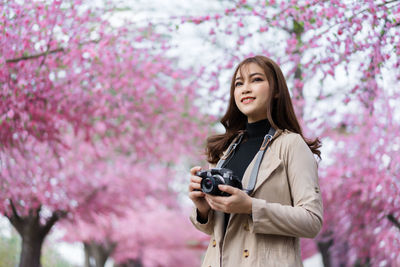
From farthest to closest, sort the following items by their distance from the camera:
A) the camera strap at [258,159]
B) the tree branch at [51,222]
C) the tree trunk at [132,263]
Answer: the tree trunk at [132,263] < the tree branch at [51,222] < the camera strap at [258,159]

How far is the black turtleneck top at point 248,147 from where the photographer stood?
6.83 ft

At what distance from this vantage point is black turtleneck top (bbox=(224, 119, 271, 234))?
2081 millimetres

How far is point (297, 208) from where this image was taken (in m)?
1.77

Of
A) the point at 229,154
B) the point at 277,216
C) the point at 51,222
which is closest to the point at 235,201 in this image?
the point at 277,216

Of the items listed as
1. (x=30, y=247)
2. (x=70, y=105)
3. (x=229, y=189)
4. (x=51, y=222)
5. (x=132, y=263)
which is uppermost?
(x=70, y=105)

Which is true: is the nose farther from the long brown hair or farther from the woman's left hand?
the woman's left hand

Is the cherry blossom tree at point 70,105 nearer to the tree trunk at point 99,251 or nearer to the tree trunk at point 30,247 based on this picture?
the tree trunk at point 30,247

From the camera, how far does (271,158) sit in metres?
1.95

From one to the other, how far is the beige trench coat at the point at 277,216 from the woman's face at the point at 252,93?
18 cm

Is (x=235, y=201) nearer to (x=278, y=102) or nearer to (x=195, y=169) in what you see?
(x=195, y=169)

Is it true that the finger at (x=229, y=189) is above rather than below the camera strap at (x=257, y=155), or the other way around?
below

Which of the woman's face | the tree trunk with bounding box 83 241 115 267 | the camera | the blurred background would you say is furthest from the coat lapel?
the tree trunk with bounding box 83 241 115 267

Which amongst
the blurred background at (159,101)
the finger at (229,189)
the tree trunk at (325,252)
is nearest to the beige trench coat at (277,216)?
the finger at (229,189)

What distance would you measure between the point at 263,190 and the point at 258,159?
141 millimetres
